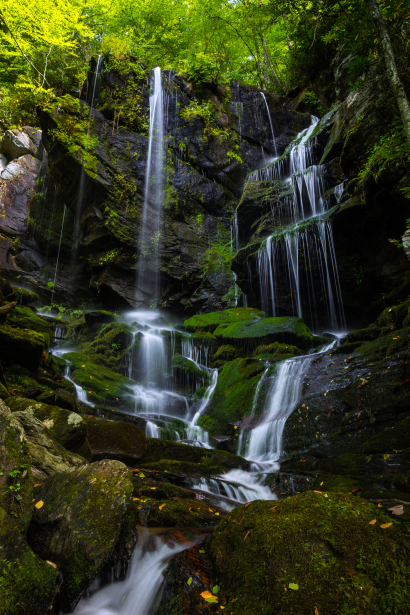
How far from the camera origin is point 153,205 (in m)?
17.3

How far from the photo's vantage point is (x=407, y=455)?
481 centimetres

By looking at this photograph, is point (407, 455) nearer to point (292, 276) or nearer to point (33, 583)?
point (33, 583)

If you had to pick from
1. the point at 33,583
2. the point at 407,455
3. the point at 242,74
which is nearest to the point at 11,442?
the point at 33,583

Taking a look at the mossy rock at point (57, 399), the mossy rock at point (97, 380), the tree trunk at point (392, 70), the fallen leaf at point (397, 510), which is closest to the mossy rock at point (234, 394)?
the mossy rock at point (97, 380)

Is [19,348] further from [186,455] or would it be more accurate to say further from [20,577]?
[20,577]

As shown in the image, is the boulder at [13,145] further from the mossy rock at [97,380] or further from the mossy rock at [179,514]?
the mossy rock at [179,514]

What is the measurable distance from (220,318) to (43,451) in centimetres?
1059

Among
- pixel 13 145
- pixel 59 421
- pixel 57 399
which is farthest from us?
pixel 13 145

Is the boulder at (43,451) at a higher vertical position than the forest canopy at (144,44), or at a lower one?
lower

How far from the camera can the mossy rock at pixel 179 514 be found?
3561 millimetres

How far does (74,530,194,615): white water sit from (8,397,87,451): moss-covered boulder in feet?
6.67

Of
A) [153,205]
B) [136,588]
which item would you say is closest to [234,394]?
[136,588]

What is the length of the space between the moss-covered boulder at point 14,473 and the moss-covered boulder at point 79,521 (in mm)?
375

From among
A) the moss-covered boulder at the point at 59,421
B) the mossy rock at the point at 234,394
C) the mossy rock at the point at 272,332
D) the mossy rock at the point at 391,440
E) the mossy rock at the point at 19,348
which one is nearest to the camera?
the moss-covered boulder at the point at 59,421
